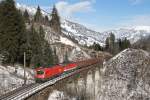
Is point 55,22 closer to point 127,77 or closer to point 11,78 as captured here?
point 127,77

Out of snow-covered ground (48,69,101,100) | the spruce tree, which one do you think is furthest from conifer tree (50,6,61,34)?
snow-covered ground (48,69,101,100)

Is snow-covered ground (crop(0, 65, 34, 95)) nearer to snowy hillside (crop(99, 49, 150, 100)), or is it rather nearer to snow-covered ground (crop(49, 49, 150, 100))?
A: snow-covered ground (crop(49, 49, 150, 100))

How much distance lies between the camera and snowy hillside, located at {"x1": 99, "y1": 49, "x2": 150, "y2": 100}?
191 ft

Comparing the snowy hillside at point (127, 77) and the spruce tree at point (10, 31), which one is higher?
the spruce tree at point (10, 31)

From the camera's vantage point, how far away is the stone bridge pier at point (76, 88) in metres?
46.6

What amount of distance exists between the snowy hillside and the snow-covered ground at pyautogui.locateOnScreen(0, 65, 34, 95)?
48.9 ft

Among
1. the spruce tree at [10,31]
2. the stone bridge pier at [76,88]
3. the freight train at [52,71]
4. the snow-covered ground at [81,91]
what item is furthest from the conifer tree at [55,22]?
the snow-covered ground at [81,91]

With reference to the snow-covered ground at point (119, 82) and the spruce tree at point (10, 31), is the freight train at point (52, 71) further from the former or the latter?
the spruce tree at point (10, 31)

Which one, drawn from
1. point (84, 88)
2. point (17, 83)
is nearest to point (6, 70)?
point (17, 83)

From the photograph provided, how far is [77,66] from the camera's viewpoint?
8288cm

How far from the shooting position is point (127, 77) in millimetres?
63062

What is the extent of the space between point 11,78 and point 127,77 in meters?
22.4

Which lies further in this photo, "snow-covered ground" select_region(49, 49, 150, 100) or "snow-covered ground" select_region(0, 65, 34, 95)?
"snow-covered ground" select_region(49, 49, 150, 100)

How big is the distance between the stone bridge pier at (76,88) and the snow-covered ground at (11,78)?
707 cm
